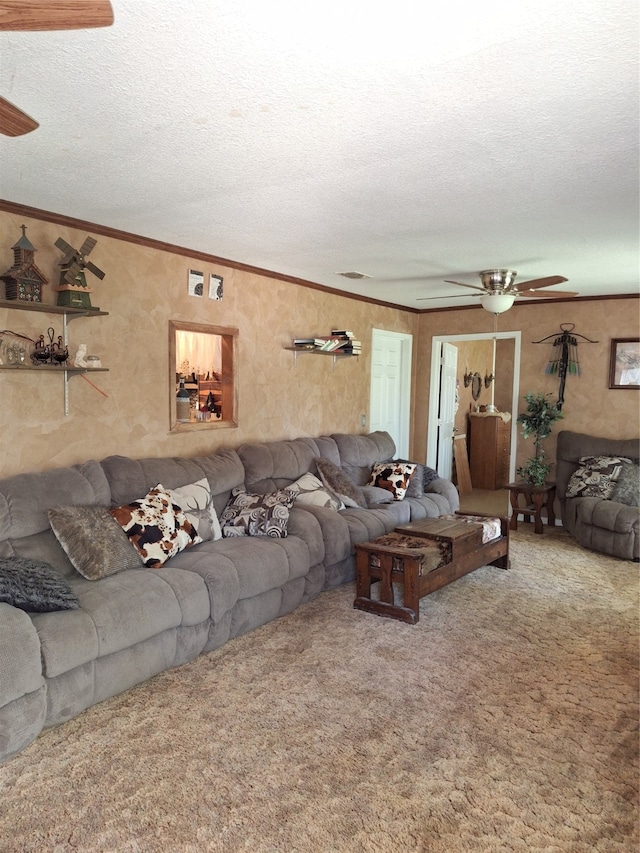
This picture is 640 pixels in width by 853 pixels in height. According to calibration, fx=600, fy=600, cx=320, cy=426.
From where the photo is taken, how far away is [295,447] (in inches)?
195

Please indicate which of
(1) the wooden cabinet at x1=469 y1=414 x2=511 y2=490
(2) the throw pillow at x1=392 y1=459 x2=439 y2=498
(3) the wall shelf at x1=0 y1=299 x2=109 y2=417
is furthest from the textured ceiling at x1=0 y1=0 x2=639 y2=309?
(1) the wooden cabinet at x1=469 y1=414 x2=511 y2=490

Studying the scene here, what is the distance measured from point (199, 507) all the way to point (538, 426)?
12.6 feet

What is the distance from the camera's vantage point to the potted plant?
5.95 m

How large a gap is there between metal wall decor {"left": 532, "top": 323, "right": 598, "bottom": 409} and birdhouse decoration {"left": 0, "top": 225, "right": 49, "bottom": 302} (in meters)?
4.93

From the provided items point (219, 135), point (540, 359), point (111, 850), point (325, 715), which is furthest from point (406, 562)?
point (540, 359)

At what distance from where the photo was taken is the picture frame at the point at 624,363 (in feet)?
19.2

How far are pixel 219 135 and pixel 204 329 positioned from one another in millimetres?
2256

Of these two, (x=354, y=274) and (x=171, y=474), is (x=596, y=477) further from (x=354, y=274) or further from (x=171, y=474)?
(x=171, y=474)

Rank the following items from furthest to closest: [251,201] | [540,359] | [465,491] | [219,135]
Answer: [465,491], [540,359], [251,201], [219,135]

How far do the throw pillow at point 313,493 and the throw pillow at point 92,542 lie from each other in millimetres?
1523

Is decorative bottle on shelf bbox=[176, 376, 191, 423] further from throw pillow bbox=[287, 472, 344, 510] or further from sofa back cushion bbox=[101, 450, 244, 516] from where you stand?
throw pillow bbox=[287, 472, 344, 510]

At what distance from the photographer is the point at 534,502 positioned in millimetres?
5879

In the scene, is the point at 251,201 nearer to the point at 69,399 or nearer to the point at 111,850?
the point at 69,399

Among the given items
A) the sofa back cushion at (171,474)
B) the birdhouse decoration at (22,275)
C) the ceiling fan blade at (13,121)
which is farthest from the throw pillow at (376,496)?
the ceiling fan blade at (13,121)
